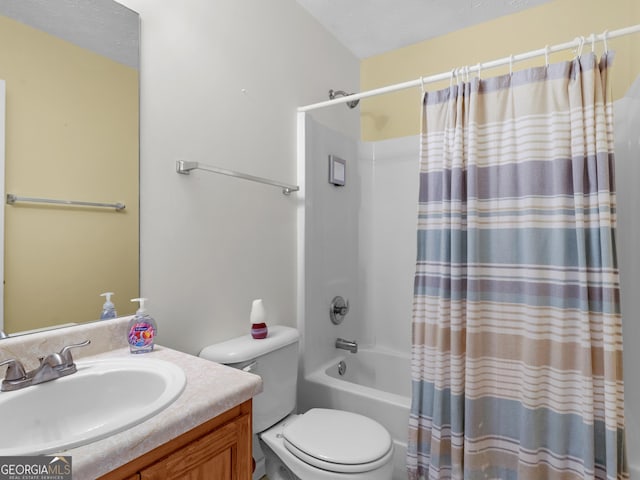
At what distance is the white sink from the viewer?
719 mm

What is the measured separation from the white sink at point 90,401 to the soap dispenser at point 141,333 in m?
0.07

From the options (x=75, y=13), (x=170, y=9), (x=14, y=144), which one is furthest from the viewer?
(x=170, y=9)

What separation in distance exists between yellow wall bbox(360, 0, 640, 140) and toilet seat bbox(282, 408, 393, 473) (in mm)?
1864

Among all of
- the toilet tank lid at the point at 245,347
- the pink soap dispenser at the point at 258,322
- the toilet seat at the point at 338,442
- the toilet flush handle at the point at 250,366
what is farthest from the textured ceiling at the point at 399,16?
the toilet seat at the point at 338,442

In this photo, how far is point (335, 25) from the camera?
7.12 feet

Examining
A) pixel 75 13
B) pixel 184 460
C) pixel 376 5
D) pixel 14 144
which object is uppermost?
pixel 376 5

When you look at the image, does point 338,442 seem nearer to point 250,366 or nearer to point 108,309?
point 250,366

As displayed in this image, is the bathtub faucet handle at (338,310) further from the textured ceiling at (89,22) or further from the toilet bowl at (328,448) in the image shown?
the textured ceiling at (89,22)

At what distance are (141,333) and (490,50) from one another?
2.45 metres

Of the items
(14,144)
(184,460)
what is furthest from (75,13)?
(184,460)

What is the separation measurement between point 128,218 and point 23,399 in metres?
0.59

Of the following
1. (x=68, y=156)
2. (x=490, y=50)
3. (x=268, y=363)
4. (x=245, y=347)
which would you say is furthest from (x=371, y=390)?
(x=490, y=50)

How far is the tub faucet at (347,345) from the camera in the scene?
2137mm

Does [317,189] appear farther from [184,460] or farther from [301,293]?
[184,460]
